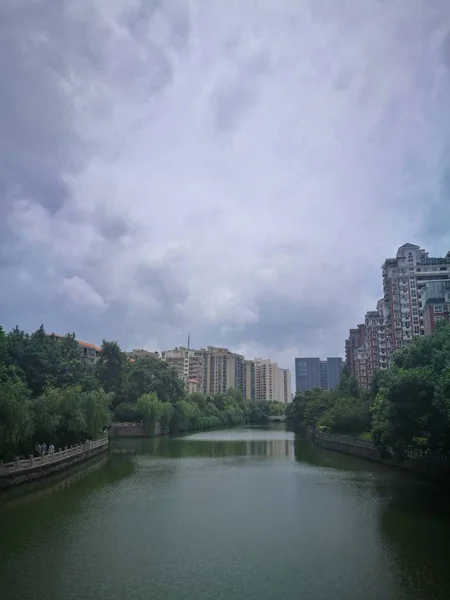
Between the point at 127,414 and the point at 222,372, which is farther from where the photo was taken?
the point at 222,372

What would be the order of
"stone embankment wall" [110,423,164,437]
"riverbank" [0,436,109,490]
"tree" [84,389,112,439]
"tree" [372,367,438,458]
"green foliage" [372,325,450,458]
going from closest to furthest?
"riverbank" [0,436,109,490]
"green foliage" [372,325,450,458]
"tree" [372,367,438,458]
"tree" [84,389,112,439]
"stone embankment wall" [110,423,164,437]

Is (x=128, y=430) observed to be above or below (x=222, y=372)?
below

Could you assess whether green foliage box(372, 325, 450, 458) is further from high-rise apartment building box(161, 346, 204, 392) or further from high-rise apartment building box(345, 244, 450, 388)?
high-rise apartment building box(161, 346, 204, 392)

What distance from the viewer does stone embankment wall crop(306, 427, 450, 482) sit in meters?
23.8

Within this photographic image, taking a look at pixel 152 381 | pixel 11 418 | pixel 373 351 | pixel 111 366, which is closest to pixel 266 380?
pixel 373 351

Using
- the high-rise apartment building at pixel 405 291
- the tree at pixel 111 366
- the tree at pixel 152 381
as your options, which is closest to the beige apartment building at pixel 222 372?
the tree at pixel 152 381

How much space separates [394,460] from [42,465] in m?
19.7

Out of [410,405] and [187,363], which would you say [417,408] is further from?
[187,363]

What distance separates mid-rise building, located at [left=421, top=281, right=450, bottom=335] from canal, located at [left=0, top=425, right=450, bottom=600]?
34154 mm

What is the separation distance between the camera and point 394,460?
29812 millimetres

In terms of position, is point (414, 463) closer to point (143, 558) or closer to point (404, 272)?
point (143, 558)

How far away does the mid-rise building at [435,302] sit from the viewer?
56.8 meters

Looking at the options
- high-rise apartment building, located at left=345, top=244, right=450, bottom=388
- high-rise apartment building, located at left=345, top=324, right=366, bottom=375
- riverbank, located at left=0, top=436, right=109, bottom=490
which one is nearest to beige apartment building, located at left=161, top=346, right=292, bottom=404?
high-rise apartment building, located at left=345, top=324, right=366, bottom=375

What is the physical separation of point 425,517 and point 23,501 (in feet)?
49.1
